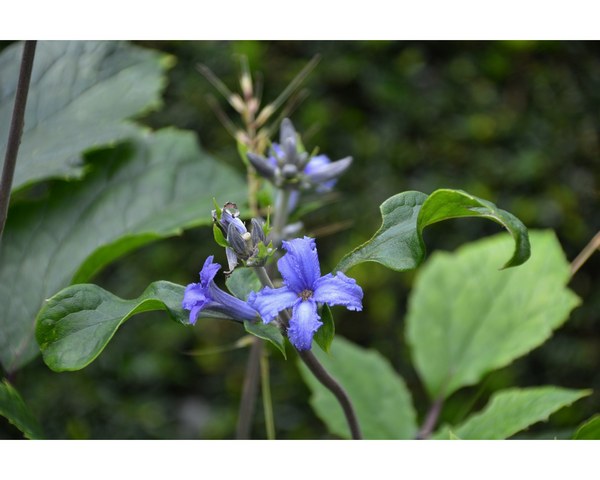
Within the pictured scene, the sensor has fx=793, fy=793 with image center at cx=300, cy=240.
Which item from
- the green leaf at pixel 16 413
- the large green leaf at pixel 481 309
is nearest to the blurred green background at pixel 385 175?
the large green leaf at pixel 481 309

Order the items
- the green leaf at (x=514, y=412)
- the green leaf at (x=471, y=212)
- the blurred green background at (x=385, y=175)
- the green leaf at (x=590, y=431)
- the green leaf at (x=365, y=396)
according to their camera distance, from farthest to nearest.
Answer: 1. the blurred green background at (x=385, y=175)
2. the green leaf at (x=365, y=396)
3. the green leaf at (x=514, y=412)
4. the green leaf at (x=590, y=431)
5. the green leaf at (x=471, y=212)

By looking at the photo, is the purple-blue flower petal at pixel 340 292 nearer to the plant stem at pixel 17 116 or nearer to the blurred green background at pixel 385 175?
the plant stem at pixel 17 116

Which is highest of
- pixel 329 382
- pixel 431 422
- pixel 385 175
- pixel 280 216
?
pixel 385 175

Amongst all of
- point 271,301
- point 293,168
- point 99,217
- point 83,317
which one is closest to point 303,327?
point 271,301

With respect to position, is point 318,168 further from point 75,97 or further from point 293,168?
point 75,97

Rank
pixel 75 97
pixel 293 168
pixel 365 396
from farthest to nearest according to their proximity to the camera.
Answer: pixel 365 396, pixel 75 97, pixel 293 168

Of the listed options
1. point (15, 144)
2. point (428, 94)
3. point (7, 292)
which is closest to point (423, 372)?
point (7, 292)

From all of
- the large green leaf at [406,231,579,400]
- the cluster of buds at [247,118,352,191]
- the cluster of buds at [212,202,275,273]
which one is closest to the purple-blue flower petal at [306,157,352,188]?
the cluster of buds at [247,118,352,191]
